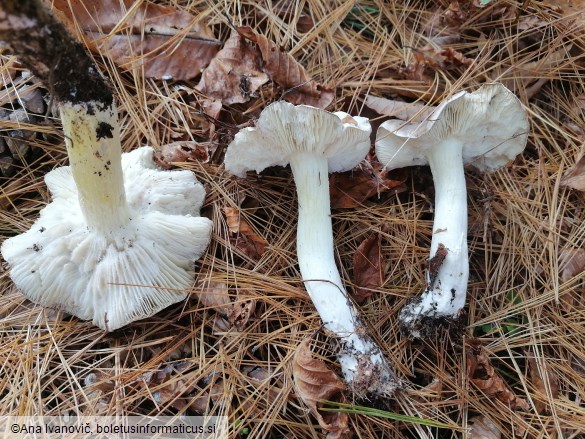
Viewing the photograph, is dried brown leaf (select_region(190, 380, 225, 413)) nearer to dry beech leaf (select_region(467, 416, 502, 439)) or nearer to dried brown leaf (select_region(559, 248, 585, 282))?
dry beech leaf (select_region(467, 416, 502, 439))

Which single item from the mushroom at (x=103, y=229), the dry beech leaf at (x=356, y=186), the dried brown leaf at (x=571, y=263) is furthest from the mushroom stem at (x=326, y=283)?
the dried brown leaf at (x=571, y=263)

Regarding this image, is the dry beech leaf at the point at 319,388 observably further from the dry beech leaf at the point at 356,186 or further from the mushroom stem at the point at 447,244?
the dry beech leaf at the point at 356,186

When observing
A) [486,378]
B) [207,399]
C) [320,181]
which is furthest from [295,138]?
[486,378]

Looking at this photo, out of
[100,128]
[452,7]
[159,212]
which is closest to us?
[100,128]

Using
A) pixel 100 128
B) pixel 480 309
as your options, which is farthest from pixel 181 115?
pixel 480 309

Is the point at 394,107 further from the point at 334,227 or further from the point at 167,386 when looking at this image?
the point at 167,386

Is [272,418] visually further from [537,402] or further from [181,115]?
[181,115]
